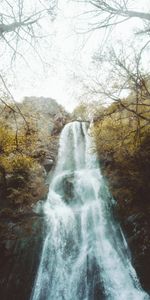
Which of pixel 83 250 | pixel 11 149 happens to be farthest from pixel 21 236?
pixel 11 149

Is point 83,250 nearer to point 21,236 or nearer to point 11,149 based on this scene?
point 21,236

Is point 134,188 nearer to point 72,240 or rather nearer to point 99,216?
point 99,216

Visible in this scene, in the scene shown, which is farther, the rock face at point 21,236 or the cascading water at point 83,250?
the rock face at point 21,236

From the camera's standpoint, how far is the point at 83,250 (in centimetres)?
904

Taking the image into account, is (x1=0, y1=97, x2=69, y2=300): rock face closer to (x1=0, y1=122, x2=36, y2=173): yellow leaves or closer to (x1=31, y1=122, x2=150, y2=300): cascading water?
(x1=31, y1=122, x2=150, y2=300): cascading water

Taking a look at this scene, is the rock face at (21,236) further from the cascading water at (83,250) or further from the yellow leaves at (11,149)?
the yellow leaves at (11,149)

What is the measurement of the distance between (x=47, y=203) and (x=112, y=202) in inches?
124

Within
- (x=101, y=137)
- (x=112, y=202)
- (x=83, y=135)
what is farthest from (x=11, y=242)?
(x=83, y=135)

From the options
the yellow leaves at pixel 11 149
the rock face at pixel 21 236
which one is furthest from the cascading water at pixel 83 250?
the yellow leaves at pixel 11 149

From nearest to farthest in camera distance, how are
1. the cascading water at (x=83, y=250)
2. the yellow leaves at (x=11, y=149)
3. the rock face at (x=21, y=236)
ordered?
the cascading water at (x=83, y=250)
the rock face at (x=21, y=236)
the yellow leaves at (x=11, y=149)

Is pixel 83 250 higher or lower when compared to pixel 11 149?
lower

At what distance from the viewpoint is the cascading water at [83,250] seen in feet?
25.0

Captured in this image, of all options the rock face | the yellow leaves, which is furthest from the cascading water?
the yellow leaves

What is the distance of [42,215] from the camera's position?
418 inches
